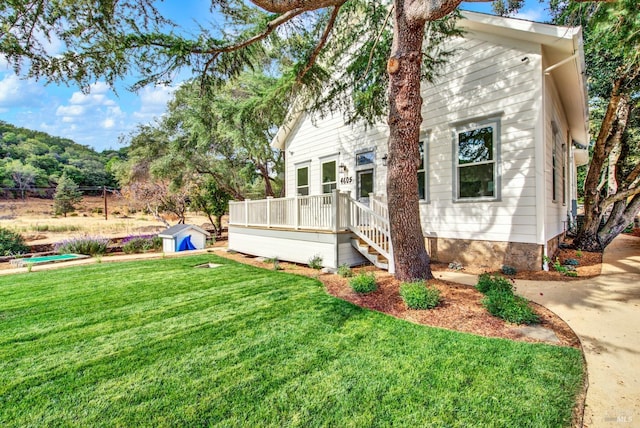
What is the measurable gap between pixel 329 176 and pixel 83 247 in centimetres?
1019

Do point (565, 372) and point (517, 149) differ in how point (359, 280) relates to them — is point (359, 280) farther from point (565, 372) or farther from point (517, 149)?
point (517, 149)

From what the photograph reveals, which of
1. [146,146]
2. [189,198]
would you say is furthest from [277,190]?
[146,146]

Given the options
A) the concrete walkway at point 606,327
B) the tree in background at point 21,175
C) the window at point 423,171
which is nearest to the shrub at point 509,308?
the concrete walkway at point 606,327

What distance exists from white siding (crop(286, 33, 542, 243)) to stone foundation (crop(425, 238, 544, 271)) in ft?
0.51

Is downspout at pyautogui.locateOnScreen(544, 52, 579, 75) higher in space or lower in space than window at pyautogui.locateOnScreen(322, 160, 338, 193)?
higher

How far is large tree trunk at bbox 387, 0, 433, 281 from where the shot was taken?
15.4 feet

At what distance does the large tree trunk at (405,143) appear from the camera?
15.4 ft

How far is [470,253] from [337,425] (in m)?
6.15

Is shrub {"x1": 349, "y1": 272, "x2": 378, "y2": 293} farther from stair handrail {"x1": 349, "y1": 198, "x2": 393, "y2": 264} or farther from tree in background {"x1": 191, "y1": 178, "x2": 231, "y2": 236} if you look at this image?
tree in background {"x1": 191, "y1": 178, "x2": 231, "y2": 236}

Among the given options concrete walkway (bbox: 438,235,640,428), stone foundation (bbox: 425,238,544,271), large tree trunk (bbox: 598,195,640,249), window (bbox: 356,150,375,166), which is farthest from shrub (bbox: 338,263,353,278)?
large tree trunk (bbox: 598,195,640,249)

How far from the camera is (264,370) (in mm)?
2658

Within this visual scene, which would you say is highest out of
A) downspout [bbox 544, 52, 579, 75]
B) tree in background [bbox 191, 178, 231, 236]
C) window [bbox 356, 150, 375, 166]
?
downspout [bbox 544, 52, 579, 75]

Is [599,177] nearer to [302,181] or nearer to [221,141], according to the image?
[302,181]

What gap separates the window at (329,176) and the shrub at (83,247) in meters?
9.41
